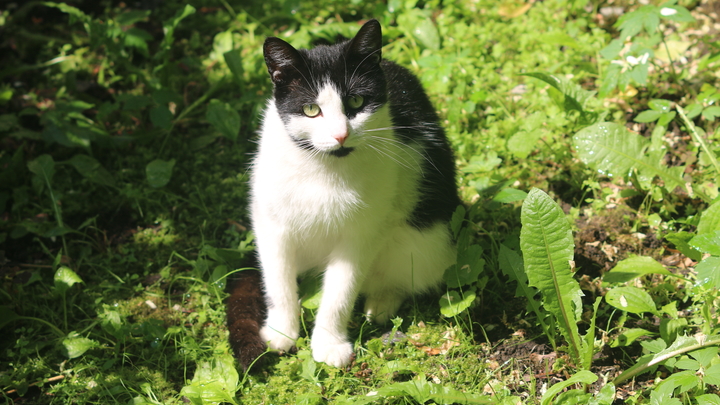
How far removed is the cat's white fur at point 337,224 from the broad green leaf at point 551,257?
613 mm

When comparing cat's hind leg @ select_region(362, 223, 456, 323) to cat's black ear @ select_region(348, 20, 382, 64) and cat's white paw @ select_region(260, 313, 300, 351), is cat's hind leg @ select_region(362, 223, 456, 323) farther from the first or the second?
cat's black ear @ select_region(348, 20, 382, 64)

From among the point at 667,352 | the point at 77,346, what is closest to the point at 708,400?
the point at 667,352

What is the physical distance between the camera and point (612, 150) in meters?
2.69

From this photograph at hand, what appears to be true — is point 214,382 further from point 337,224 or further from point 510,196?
point 510,196

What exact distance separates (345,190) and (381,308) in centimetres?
82

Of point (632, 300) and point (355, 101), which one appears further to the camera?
point (632, 300)

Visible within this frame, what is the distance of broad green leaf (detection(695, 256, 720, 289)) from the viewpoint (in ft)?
6.64

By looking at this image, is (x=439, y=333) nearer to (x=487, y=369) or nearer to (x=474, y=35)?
(x=487, y=369)

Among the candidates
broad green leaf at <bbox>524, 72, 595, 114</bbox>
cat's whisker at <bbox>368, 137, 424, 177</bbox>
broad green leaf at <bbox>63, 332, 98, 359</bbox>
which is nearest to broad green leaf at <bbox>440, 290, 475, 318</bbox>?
cat's whisker at <bbox>368, 137, 424, 177</bbox>

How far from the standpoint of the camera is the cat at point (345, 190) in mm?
2109

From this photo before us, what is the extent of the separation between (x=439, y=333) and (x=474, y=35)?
2604 millimetres

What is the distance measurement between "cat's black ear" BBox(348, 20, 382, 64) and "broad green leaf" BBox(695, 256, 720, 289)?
5.08 feet

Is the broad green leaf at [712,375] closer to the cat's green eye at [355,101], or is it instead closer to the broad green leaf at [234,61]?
the cat's green eye at [355,101]

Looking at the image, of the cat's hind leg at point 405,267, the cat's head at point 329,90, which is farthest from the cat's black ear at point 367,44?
the cat's hind leg at point 405,267
